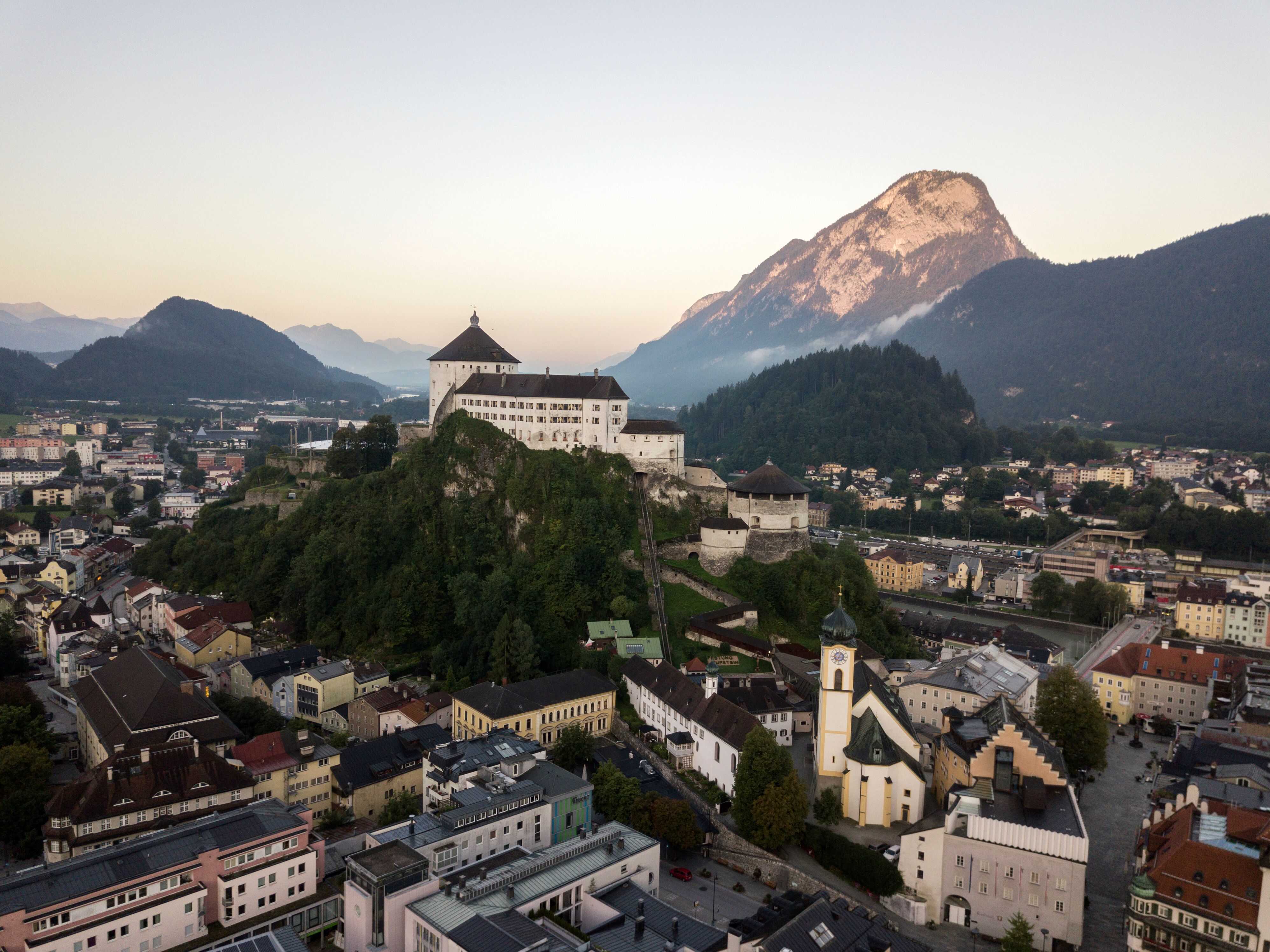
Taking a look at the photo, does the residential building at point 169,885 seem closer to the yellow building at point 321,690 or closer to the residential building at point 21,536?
the yellow building at point 321,690

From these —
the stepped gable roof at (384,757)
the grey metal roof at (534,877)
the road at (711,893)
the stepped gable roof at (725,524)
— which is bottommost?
the road at (711,893)

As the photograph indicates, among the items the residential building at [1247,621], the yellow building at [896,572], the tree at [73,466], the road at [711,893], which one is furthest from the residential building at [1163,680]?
the tree at [73,466]

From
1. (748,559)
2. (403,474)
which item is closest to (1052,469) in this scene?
(748,559)

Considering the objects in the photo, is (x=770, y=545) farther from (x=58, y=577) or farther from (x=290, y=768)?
(x=58, y=577)

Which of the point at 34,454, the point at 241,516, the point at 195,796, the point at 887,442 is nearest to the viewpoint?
the point at 195,796

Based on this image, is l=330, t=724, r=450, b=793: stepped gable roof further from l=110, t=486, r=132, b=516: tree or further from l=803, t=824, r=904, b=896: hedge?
l=110, t=486, r=132, b=516: tree

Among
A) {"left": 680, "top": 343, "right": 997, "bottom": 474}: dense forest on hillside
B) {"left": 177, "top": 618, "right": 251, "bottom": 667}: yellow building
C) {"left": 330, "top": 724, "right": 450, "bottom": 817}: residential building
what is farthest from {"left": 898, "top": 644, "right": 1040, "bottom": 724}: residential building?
{"left": 680, "top": 343, "right": 997, "bottom": 474}: dense forest on hillside

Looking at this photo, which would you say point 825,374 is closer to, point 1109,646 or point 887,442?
point 887,442
